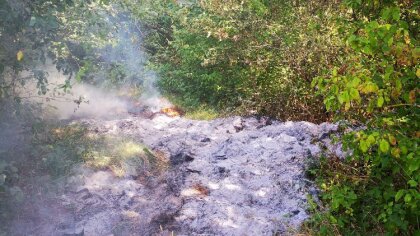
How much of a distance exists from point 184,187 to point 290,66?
3.41 meters

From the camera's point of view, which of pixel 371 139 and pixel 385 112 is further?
pixel 385 112

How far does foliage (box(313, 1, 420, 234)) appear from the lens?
9.37 ft

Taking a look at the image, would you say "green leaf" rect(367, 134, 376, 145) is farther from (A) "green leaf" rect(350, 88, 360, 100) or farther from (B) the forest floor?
(B) the forest floor

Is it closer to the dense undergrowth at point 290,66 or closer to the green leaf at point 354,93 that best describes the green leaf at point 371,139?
the dense undergrowth at point 290,66

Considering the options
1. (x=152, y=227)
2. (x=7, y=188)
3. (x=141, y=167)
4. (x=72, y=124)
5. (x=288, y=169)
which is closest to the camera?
(x=7, y=188)

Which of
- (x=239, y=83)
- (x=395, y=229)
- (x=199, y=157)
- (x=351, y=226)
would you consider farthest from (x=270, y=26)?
(x=395, y=229)

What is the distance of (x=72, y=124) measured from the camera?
772 centimetres

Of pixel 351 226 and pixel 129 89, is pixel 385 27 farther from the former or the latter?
pixel 129 89

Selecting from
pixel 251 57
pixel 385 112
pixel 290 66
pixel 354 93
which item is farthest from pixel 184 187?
pixel 251 57

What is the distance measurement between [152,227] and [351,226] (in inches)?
90.4

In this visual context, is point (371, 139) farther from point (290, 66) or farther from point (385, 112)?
point (290, 66)

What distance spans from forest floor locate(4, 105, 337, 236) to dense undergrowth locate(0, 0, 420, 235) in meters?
0.38

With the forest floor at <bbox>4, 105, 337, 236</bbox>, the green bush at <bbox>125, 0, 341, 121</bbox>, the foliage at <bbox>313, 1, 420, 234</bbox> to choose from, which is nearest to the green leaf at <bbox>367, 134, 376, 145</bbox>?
the foliage at <bbox>313, 1, 420, 234</bbox>

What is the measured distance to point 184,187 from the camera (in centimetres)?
580
